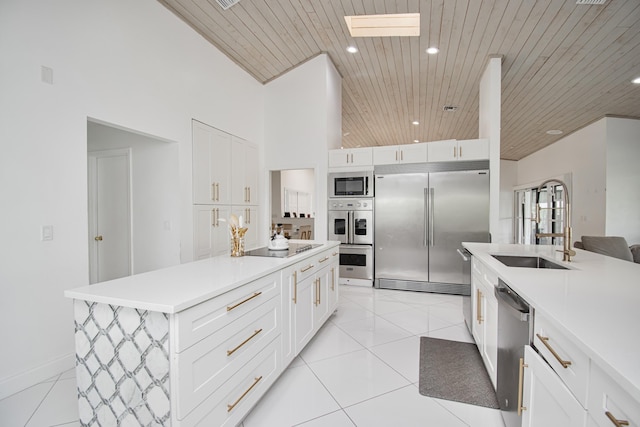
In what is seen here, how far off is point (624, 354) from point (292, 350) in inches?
73.9

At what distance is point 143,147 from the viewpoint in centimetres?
366

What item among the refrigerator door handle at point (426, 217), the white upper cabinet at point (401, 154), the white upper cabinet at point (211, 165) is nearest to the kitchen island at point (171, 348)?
the white upper cabinet at point (211, 165)

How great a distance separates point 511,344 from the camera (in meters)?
Answer: 1.48

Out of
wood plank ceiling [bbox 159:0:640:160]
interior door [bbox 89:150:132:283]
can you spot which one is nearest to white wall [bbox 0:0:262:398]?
wood plank ceiling [bbox 159:0:640:160]

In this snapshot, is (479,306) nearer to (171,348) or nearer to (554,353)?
(554,353)

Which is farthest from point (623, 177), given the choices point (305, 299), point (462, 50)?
point (305, 299)

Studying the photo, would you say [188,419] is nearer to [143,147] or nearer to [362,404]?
[362,404]

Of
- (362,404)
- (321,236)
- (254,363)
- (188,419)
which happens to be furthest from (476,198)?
(188,419)

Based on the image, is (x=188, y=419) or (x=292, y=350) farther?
(x=292, y=350)

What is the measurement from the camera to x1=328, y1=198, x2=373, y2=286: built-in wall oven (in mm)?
4848

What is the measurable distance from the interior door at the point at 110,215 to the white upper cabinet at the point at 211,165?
2.75 ft

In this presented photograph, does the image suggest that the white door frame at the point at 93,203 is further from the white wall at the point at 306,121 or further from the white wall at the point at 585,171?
the white wall at the point at 585,171

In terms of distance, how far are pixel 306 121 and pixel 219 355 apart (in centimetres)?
427

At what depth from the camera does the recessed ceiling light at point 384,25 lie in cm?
360
